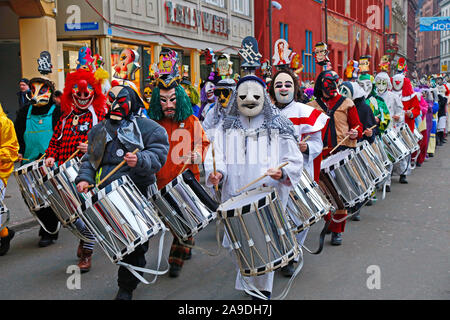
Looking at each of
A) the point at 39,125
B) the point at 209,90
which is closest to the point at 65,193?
the point at 39,125

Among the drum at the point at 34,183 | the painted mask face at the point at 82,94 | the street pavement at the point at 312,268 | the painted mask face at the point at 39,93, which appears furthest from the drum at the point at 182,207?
the painted mask face at the point at 39,93

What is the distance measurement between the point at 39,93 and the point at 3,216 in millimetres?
1494

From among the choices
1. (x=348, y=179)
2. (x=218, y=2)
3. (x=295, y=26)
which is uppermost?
(x=295, y=26)

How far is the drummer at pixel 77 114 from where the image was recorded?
225 inches

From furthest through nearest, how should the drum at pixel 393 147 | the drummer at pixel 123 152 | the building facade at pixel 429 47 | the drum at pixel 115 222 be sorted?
1. the building facade at pixel 429 47
2. the drum at pixel 393 147
3. the drummer at pixel 123 152
4. the drum at pixel 115 222

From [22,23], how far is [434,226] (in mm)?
10672

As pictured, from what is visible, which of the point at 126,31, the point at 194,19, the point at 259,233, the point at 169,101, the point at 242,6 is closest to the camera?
the point at 259,233

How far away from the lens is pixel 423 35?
145375mm

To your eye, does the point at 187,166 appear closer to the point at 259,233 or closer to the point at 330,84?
the point at 259,233

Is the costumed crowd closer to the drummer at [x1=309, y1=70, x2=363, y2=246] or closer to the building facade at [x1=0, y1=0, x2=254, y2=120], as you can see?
the drummer at [x1=309, y1=70, x2=363, y2=246]

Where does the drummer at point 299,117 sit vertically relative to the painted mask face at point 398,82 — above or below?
below

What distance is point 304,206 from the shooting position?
16.9 ft

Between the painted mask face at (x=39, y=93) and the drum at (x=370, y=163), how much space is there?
3601mm

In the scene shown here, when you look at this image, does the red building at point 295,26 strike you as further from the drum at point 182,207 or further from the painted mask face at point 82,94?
the drum at point 182,207
